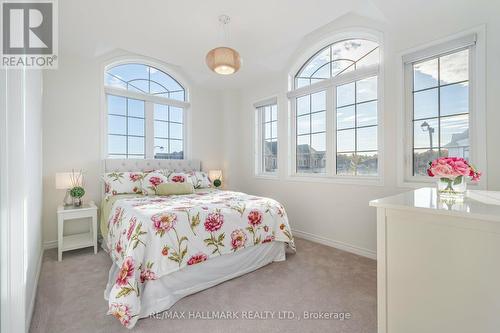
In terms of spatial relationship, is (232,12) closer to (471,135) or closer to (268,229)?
(268,229)

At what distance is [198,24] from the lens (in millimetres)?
2842

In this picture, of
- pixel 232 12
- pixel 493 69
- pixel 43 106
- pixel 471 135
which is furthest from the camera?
pixel 43 106

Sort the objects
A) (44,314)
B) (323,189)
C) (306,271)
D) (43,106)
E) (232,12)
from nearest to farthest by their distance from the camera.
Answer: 1. (44,314)
2. (306,271)
3. (232,12)
4. (43,106)
5. (323,189)

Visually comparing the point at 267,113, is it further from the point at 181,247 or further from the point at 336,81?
the point at 181,247

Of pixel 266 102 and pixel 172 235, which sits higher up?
pixel 266 102

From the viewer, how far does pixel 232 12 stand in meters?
2.62

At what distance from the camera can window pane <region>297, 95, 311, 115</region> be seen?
3.55 m

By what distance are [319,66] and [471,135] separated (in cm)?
199

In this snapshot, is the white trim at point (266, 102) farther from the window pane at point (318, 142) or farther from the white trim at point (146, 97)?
the white trim at point (146, 97)

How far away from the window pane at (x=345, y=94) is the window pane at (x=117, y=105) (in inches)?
126

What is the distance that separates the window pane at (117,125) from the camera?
11.9ft

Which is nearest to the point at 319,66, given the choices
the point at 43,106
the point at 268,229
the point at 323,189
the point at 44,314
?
the point at 323,189

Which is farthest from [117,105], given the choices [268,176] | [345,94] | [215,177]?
[345,94]

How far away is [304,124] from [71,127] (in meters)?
3.27
